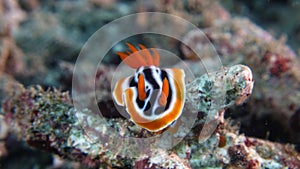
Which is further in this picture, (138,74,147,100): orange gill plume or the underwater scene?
the underwater scene

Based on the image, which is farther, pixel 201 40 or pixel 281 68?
pixel 201 40

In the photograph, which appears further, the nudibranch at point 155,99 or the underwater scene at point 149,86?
the underwater scene at point 149,86

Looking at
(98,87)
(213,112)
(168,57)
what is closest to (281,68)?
(168,57)

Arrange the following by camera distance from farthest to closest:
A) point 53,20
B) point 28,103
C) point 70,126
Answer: point 53,20 → point 28,103 → point 70,126

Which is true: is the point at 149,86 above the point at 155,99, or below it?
above

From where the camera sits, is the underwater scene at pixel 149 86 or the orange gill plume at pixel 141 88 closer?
the orange gill plume at pixel 141 88

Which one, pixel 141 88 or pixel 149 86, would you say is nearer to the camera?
pixel 141 88

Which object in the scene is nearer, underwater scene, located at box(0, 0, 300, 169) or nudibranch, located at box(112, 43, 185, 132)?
nudibranch, located at box(112, 43, 185, 132)

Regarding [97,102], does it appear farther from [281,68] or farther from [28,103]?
[281,68]
